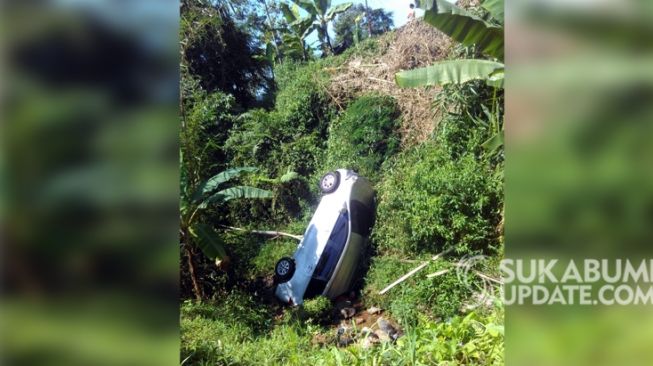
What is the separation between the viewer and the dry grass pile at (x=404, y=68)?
5840mm

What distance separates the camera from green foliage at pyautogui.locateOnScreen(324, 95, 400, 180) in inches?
228

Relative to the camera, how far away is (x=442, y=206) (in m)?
4.67

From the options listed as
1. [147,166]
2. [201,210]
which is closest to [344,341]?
[201,210]

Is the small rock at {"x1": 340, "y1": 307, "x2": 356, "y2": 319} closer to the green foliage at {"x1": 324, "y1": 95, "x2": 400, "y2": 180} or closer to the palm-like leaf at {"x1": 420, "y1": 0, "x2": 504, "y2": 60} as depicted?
the green foliage at {"x1": 324, "y1": 95, "x2": 400, "y2": 180}

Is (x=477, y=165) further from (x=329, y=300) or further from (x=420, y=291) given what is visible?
(x=329, y=300)

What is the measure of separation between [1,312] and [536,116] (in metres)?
1.50

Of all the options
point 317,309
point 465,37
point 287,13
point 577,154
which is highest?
point 287,13

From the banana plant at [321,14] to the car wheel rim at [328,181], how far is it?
11.3 feet

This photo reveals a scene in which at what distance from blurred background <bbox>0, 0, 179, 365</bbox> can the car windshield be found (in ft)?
12.4

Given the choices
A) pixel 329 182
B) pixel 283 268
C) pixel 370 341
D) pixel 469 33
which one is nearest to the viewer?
pixel 469 33

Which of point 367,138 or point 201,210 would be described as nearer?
point 201,210

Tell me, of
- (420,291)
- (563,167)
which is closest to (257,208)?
(420,291)

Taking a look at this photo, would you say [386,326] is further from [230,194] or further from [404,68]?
[404,68]

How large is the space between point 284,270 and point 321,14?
503cm
